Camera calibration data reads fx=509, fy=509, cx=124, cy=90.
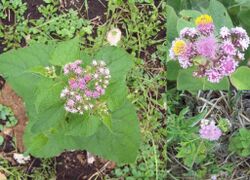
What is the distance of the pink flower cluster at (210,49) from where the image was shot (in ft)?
4.50

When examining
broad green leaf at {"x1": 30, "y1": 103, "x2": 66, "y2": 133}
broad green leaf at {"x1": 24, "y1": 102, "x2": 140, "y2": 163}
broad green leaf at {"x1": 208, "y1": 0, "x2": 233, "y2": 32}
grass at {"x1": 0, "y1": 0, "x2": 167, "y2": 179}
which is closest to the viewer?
broad green leaf at {"x1": 30, "y1": 103, "x2": 66, "y2": 133}

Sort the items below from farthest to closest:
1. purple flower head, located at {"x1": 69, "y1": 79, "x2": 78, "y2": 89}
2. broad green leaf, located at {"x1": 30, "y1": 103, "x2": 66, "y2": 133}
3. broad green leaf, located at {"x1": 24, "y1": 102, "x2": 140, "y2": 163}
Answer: broad green leaf, located at {"x1": 24, "y1": 102, "x2": 140, "y2": 163}
broad green leaf, located at {"x1": 30, "y1": 103, "x2": 66, "y2": 133}
purple flower head, located at {"x1": 69, "y1": 79, "x2": 78, "y2": 89}

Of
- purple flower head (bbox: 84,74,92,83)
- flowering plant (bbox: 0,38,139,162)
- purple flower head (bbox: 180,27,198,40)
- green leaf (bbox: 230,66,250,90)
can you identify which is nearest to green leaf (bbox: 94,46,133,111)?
flowering plant (bbox: 0,38,139,162)

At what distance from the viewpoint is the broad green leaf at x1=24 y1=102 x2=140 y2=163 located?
1667mm

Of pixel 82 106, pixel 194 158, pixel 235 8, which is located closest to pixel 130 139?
pixel 194 158

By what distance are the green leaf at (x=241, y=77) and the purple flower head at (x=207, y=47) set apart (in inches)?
8.1

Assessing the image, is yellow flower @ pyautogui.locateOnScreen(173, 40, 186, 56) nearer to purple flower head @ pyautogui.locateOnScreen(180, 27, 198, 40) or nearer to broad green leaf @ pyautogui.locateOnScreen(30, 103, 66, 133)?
purple flower head @ pyautogui.locateOnScreen(180, 27, 198, 40)

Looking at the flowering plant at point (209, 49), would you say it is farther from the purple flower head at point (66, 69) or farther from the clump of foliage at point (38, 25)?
the clump of foliage at point (38, 25)

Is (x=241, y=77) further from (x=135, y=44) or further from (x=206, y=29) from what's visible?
(x=135, y=44)

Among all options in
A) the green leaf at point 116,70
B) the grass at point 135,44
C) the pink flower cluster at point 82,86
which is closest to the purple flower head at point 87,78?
the pink flower cluster at point 82,86

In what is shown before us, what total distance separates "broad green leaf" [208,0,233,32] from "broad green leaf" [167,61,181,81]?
20 centimetres

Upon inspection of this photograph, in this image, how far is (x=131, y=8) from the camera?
2.00 meters

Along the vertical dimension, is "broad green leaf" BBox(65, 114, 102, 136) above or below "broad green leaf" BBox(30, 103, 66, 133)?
below

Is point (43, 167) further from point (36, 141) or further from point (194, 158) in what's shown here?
point (194, 158)
